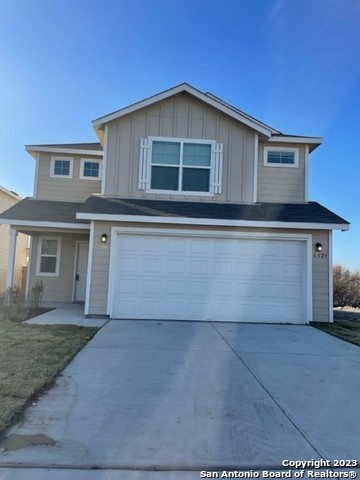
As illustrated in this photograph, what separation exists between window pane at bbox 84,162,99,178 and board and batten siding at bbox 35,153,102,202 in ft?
0.74

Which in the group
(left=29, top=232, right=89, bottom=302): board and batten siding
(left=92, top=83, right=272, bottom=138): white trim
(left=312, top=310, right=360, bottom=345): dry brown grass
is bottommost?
(left=312, top=310, right=360, bottom=345): dry brown grass


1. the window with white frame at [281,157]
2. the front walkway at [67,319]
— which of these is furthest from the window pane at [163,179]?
the front walkway at [67,319]

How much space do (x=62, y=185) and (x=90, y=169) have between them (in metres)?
1.20

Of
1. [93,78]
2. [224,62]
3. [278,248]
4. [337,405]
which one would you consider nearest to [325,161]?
[224,62]

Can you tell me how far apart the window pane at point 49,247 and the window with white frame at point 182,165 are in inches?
196

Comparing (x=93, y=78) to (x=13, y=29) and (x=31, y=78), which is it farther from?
(x=13, y=29)

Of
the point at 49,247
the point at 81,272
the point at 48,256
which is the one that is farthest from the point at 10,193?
the point at 81,272

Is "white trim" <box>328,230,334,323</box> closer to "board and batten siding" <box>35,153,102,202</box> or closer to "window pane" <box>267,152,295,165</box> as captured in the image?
"window pane" <box>267,152,295,165</box>

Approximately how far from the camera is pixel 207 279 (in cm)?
1062

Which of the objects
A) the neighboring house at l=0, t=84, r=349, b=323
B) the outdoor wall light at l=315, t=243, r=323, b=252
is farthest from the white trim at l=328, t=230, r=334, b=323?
the outdoor wall light at l=315, t=243, r=323, b=252

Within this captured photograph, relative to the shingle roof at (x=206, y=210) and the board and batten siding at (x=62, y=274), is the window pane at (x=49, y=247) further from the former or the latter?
the shingle roof at (x=206, y=210)

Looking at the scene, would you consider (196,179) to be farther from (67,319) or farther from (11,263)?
(11,263)

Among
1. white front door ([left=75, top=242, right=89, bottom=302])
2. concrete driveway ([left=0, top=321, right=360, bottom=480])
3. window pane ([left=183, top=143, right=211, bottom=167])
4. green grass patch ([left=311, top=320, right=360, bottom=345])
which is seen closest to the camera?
concrete driveway ([left=0, top=321, right=360, bottom=480])

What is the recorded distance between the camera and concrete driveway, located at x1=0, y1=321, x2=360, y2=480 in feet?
10.5
